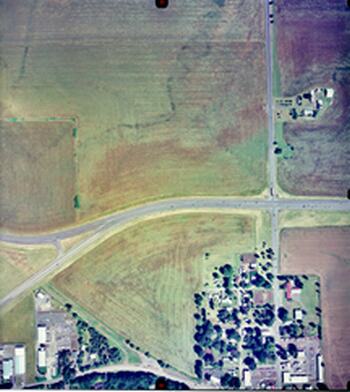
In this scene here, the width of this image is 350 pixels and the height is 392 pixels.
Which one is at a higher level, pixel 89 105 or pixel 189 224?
pixel 89 105

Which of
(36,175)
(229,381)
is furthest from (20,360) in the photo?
(229,381)

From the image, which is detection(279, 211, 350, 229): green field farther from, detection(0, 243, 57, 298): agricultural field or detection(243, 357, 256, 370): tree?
detection(0, 243, 57, 298): agricultural field

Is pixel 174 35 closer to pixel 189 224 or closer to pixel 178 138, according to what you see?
pixel 178 138

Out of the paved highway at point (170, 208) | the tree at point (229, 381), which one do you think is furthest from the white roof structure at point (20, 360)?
the tree at point (229, 381)

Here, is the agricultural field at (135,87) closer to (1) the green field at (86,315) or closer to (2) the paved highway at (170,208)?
(2) the paved highway at (170,208)

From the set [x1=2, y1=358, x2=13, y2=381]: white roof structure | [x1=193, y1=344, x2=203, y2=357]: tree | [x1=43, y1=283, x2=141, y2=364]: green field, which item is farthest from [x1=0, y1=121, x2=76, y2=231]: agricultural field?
[x1=193, y1=344, x2=203, y2=357]: tree

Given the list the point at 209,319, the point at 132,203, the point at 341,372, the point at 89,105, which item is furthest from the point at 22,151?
the point at 341,372
